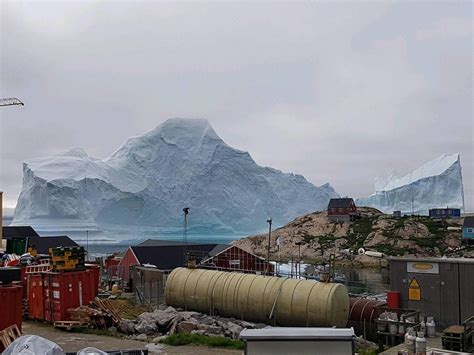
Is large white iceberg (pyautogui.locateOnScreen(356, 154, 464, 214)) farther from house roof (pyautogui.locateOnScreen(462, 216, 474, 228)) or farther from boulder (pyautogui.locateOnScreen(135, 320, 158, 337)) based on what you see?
boulder (pyautogui.locateOnScreen(135, 320, 158, 337))

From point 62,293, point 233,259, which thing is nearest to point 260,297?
point 62,293

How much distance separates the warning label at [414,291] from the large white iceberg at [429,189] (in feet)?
291

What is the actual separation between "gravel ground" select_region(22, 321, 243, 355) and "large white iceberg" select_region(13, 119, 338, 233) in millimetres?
55580

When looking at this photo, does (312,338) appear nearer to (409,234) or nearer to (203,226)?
(409,234)

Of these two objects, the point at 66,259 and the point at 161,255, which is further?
the point at 161,255

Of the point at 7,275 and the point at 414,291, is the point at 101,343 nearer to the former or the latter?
the point at 7,275

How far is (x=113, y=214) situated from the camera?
7831 centimetres

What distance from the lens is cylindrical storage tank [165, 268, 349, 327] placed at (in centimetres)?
1617

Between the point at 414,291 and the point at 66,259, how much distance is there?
424 inches

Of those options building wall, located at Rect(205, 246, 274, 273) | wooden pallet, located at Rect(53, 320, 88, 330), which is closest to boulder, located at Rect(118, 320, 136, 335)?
wooden pallet, located at Rect(53, 320, 88, 330)

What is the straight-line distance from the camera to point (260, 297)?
17562 millimetres

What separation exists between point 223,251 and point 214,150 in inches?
1747

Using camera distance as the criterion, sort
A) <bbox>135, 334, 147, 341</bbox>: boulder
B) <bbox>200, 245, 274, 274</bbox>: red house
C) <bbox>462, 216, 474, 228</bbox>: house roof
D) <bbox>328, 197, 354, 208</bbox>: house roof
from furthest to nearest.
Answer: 1. <bbox>328, 197, 354, 208</bbox>: house roof
2. <bbox>462, 216, 474, 228</bbox>: house roof
3. <bbox>200, 245, 274, 274</bbox>: red house
4. <bbox>135, 334, 147, 341</bbox>: boulder

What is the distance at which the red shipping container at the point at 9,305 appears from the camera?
13.0 metres
